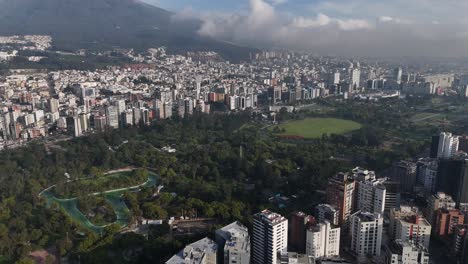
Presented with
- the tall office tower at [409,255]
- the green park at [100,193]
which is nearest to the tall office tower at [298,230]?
the tall office tower at [409,255]

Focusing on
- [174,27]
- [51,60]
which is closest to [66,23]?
[174,27]

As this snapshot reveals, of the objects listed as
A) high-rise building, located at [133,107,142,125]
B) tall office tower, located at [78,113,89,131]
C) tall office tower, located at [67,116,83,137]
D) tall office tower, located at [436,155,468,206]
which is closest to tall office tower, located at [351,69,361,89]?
high-rise building, located at [133,107,142,125]

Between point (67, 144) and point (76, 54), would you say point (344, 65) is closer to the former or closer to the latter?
point (76, 54)

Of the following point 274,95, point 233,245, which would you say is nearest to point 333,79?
point 274,95

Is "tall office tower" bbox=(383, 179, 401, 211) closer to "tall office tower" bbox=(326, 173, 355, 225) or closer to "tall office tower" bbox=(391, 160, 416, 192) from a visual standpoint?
"tall office tower" bbox=(326, 173, 355, 225)

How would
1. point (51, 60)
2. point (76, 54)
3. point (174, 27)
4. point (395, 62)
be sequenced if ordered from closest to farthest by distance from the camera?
1. point (51, 60)
2. point (76, 54)
3. point (395, 62)
4. point (174, 27)

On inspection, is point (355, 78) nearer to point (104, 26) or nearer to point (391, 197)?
point (391, 197)
